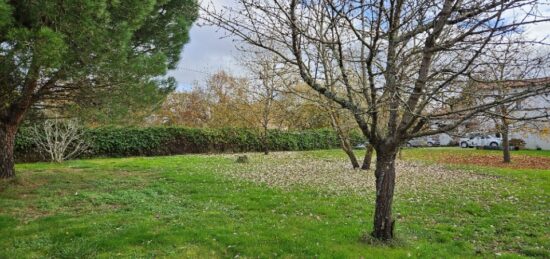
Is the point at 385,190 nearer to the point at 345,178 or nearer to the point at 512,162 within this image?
the point at 345,178

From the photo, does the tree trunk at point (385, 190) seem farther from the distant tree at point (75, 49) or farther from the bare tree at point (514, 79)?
the distant tree at point (75, 49)

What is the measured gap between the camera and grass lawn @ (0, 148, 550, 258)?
4.58 meters

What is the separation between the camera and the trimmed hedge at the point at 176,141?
1833cm

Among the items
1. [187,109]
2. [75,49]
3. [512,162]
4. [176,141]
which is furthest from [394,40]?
[187,109]

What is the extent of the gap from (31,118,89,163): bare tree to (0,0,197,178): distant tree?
693cm

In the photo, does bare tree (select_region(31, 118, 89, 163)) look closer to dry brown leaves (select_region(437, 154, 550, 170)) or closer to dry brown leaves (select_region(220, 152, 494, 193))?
dry brown leaves (select_region(220, 152, 494, 193))

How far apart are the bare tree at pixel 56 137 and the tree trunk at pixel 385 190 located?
536 inches

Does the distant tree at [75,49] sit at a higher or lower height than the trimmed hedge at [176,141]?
higher

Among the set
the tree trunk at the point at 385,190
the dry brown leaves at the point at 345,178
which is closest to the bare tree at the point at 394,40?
the tree trunk at the point at 385,190

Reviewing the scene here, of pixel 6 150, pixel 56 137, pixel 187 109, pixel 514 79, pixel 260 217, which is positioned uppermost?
pixel 187 109

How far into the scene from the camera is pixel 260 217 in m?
6.12

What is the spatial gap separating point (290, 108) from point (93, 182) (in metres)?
11.9

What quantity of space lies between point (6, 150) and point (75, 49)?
4.02 metres

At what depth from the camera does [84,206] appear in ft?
22.3
